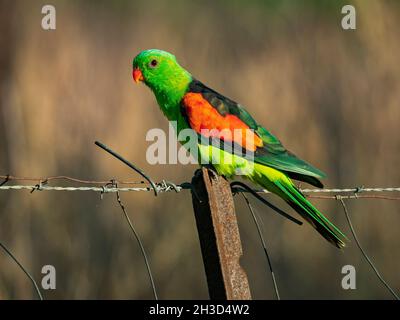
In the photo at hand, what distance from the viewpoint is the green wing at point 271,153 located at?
13.7 feet

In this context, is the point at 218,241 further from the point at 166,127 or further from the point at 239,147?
the point at 166,127

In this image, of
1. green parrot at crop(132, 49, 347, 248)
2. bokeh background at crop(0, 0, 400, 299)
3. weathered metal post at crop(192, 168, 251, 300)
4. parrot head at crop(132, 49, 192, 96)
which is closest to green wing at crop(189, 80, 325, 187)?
green parrot at crop(132, 49, 347, 248)

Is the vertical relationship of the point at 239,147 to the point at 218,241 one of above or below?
above

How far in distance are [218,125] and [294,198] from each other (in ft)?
2.12

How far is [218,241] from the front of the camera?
3.03 meters

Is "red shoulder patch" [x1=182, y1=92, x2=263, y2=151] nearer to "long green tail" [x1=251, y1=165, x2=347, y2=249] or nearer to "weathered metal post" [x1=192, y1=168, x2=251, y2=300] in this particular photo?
"long green tail" [x1=251, y1=165, x2=347, y2=249]

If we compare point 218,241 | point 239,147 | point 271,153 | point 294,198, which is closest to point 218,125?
point 239,147

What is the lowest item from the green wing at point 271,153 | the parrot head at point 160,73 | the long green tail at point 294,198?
the long green tail at point 294,198

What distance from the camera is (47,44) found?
6199mm

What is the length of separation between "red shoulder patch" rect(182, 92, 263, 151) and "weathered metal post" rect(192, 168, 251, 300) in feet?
4.21

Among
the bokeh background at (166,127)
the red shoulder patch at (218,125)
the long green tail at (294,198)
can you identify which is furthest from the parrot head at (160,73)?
the bokeh background at (166,127)

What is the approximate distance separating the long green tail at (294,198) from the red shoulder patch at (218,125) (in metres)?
0.17

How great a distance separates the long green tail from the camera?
395 centimetres

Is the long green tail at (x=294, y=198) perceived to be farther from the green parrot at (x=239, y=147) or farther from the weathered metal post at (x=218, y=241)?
the weathered metal post at (x=218, y=241)
